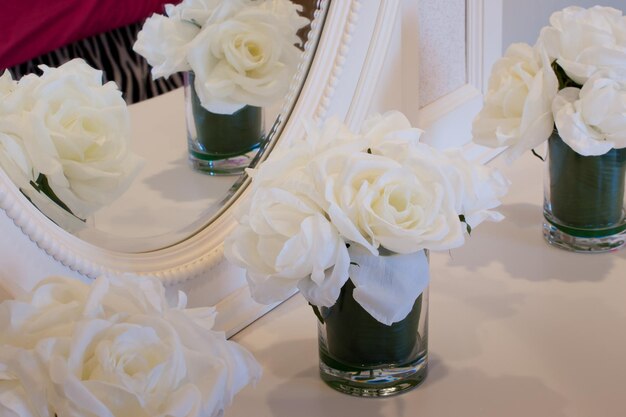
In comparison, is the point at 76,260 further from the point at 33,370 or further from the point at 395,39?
the point at 395,39

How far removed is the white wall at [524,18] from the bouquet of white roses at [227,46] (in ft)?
2.29

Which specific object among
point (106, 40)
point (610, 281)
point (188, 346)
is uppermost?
point (106, 40)

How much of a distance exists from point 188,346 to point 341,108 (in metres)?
0.44

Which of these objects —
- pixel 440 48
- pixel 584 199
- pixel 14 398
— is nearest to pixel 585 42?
pixel 584 199

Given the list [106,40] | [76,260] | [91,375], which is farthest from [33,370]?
[106,40]

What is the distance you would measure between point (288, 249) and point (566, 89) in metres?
0.41

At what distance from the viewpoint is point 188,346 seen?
0.65 m

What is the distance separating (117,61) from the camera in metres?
0.79

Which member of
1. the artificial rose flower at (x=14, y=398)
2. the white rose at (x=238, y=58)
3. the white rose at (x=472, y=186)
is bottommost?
the artificial rose flower at (x=14, y=398)

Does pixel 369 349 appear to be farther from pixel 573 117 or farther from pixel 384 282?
pixel 573 117

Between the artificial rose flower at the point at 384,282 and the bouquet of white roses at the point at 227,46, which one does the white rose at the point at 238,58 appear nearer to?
the bouquet of white roses at the point at 227,46

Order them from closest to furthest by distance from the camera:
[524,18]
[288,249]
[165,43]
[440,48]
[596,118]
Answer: [288,249]
[165,43]
[596,118]
[440,48]
[524,18]

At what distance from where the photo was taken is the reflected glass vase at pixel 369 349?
790 millimetres

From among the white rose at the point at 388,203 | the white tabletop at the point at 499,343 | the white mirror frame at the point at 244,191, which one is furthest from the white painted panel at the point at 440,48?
the white rose at the point at 388,203
